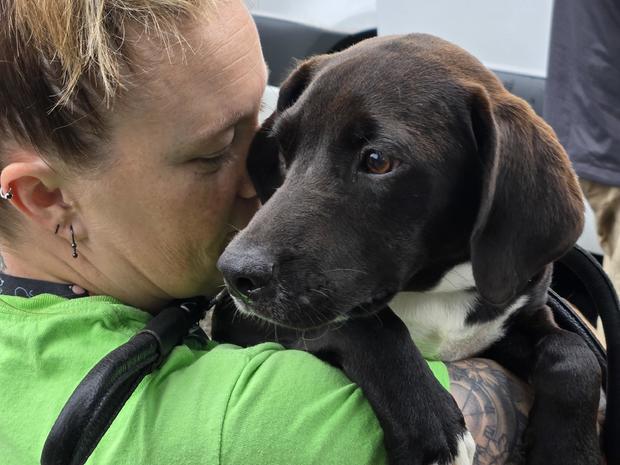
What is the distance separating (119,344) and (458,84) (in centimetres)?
96

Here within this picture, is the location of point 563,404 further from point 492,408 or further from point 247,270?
point 247,270

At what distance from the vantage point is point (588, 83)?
3316 millimetres

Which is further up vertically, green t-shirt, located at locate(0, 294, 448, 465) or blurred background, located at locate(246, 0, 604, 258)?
green t-shirt, located at locate(0, 294, 448, 465)

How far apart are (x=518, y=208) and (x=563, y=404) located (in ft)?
1.55

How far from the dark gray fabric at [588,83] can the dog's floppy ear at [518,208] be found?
162 cm

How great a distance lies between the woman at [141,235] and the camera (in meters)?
1.49

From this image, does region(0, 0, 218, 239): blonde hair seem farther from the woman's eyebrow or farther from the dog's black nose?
the dog's black nose

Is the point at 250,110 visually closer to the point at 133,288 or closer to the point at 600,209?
the point at 133,288

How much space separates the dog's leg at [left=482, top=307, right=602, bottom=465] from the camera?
5.98 feet

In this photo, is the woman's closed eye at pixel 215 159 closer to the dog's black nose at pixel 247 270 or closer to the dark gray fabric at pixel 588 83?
the dog's black nose at pixel 247 270

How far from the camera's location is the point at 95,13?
162cm

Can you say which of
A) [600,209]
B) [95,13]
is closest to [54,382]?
[95,13]

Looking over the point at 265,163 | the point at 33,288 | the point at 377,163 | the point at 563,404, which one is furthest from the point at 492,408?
the point at 33,288

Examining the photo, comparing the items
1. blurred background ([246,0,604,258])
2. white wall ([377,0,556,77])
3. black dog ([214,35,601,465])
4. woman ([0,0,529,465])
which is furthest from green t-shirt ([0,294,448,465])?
white wall ([377,0,556,77])
